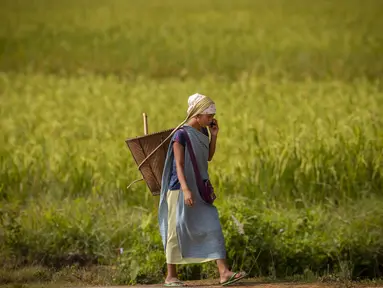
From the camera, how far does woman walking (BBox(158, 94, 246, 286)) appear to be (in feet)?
26.8

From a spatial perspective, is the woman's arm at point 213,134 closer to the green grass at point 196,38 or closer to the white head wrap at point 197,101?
the white head wrap at point 197,101

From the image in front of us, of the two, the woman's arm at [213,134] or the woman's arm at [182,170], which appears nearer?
the woman's arm at [182,170]

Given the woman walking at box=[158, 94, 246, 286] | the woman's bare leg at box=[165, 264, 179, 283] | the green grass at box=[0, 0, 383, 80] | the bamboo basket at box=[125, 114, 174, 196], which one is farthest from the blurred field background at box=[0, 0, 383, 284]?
the bamboo basket at box=[125, 114, 174, 196]

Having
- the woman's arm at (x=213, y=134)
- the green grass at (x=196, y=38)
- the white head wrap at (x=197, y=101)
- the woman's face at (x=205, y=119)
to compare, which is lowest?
the woman's arm at (x=213, y=134)

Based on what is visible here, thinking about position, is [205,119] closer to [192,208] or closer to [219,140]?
[192,208]

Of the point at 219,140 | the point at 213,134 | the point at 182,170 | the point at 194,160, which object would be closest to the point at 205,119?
the point at 213,134

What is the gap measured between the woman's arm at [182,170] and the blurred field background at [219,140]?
1.08 m

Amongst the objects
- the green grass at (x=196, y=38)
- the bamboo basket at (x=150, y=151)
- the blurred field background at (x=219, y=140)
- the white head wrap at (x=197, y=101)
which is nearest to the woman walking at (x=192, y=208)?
the white head wrap at (x=197, y=101)

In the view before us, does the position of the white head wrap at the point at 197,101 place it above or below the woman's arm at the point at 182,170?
above

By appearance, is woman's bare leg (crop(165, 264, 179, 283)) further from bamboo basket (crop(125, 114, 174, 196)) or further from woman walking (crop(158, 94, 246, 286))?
bamboo basket (crop(125, 114, 174, 196))

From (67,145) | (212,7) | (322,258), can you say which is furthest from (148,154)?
(212,7)

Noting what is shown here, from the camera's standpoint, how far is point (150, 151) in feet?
27.5

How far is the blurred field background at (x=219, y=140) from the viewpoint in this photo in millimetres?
9297

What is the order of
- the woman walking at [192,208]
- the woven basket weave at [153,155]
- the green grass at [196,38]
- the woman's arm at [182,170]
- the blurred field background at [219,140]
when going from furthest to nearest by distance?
the green grass at [196,38] → the blurred field background at [219,140] → the woven basket weave at [153,155] → the woman walking at [192,208] → the woman's arm at [182,170]
